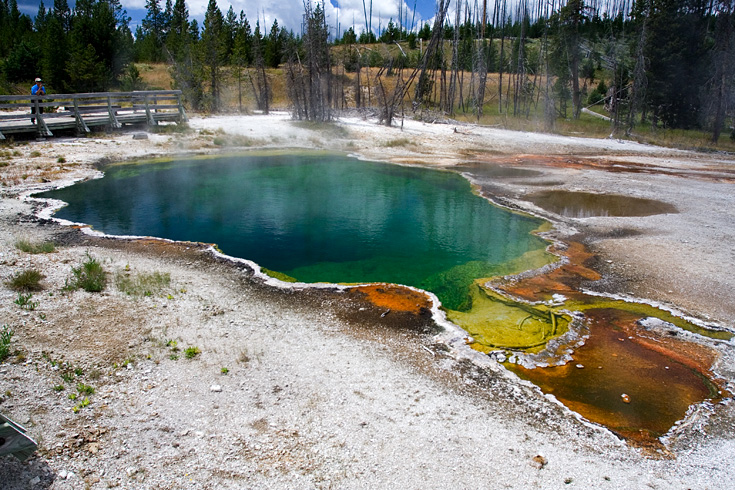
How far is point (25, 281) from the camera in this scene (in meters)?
6.14

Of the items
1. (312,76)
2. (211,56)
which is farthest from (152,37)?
(312,76)

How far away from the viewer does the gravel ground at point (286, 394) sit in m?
3.60

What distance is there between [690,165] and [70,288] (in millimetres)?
19909

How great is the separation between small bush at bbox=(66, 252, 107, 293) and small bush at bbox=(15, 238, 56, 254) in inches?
42.4

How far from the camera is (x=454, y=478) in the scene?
358 cm

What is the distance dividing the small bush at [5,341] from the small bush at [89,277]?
4.02ft

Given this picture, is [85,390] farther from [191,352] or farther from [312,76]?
[312,76]

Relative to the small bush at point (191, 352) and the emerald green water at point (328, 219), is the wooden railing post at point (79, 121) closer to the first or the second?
the emerald green water at point (328, 219)

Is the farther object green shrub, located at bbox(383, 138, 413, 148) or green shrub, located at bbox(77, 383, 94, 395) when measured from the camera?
green shrub, located at bbox(383, 138, 413, 148)

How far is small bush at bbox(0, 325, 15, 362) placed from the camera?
15.2ft

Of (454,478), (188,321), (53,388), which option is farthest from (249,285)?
(454,478)

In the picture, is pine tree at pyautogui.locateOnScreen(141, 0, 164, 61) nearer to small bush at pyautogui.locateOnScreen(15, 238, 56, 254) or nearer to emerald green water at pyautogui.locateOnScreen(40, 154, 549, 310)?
emerald green water at pyautogui.locateOnScreen(40, 154, 549, 310)

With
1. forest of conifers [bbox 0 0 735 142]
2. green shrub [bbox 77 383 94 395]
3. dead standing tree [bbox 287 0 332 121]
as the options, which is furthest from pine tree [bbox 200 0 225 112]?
green shrub [bbox 77 383 94 395]

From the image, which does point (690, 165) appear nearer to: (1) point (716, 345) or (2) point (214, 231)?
(1) point (716, 345)
